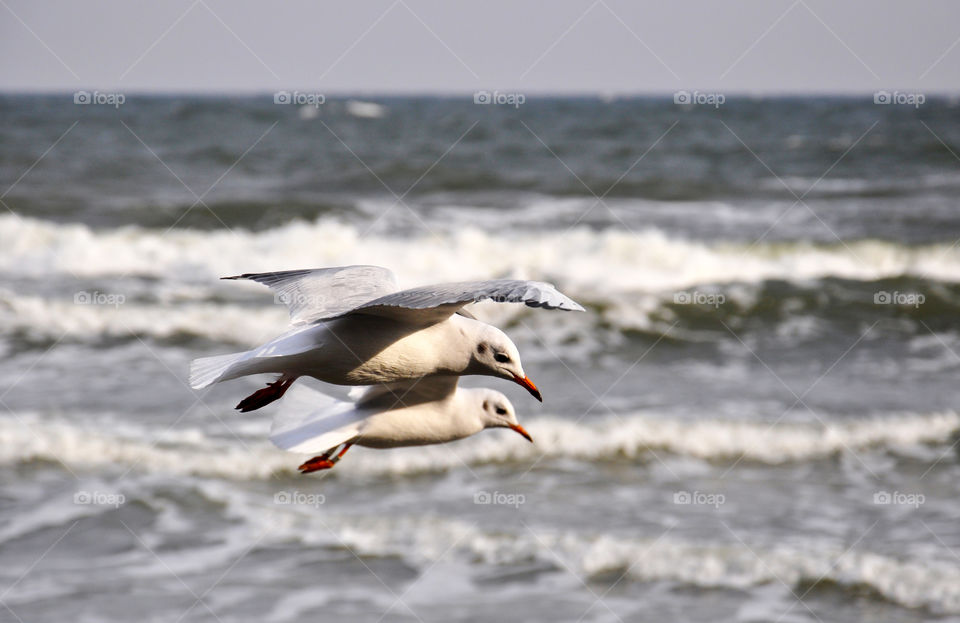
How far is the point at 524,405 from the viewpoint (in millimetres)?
8883

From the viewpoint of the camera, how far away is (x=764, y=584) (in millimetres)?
6211

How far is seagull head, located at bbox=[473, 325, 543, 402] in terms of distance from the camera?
11.5 feet

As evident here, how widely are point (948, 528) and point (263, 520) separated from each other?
14.1ft

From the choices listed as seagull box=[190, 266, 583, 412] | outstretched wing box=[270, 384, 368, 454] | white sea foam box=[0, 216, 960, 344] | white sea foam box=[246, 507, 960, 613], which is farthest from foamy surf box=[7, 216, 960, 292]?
seagull box=[190, 266, 583, 412]

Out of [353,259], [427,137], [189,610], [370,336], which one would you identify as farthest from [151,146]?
[370,336]
